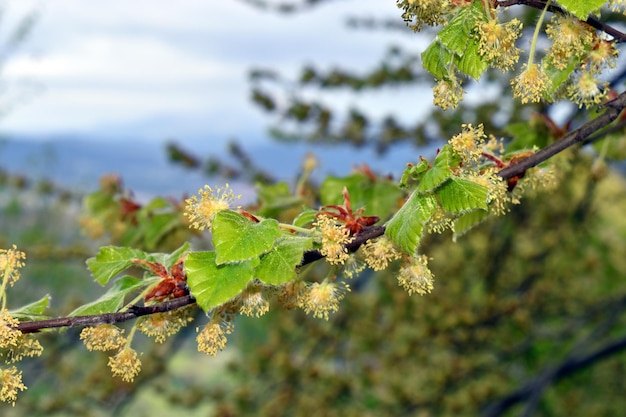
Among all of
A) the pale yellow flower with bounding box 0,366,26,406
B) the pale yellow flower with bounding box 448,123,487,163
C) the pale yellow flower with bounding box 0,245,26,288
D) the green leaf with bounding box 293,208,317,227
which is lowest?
the pale yellow flower with bounding box 0,366,26,406

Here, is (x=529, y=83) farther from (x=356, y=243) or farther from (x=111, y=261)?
(x=111, y=261)

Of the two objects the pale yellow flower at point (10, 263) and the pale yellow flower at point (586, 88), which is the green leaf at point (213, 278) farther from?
the pale yellow flower at point (586, 88)

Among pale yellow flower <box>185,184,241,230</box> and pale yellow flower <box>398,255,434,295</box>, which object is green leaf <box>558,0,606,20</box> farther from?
pale yellow flower <box>185,184,241,230</box>

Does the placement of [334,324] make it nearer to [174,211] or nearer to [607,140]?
[174,211]

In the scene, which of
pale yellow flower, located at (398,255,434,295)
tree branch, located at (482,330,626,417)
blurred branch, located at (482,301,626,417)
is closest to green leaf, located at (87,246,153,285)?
pale yellow flower, located at (398,255,434,295)

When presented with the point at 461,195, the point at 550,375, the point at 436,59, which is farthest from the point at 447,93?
the point at 550,375
